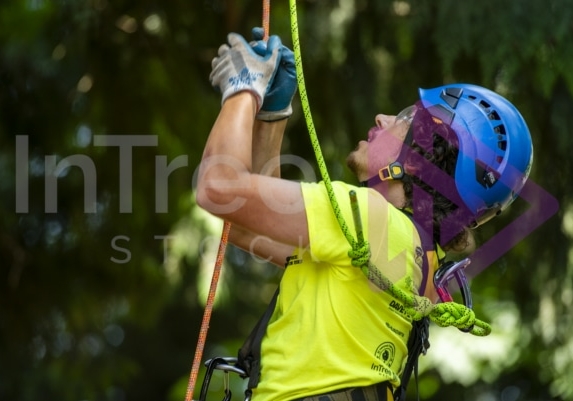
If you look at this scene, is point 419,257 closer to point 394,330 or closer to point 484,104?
point 394,330

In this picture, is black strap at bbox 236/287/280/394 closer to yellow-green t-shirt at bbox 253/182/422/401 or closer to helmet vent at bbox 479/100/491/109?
yellow-green t-shirt at bbox 253/182/422/401

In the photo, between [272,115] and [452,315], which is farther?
[272,115]

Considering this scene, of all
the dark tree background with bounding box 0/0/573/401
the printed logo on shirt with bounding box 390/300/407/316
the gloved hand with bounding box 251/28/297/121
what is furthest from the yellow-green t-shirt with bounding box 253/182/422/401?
the dark tree background with bounding box 0/0/573/401

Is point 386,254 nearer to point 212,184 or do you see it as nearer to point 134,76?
point 212,184

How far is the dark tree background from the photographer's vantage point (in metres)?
4.68

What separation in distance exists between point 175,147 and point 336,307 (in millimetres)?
2984

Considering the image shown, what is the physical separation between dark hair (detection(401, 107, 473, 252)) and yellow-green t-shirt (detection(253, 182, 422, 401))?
0.27ft

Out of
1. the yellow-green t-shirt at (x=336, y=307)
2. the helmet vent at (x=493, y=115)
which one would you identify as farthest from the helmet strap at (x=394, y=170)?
the helmet vent at (x=493, y=115)

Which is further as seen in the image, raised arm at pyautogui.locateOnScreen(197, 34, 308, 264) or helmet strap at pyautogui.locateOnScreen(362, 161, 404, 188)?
helmet strap at pyautogui.locateOnScreen(362, 161, 404, 188)

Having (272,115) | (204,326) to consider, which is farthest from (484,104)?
(204,326)

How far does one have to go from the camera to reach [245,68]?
271cm

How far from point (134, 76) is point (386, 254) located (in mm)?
2878

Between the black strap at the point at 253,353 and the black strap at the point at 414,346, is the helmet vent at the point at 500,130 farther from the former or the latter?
the black strap at the point at 253,353

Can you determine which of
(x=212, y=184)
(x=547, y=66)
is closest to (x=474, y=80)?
(x=547, y=66)
